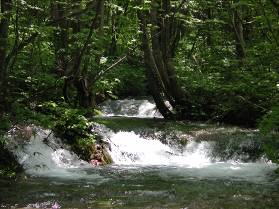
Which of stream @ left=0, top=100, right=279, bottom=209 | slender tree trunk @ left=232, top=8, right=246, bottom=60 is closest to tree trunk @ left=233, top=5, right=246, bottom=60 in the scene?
slender tree trunk @ left=232, top=8, right=246, bottom=60

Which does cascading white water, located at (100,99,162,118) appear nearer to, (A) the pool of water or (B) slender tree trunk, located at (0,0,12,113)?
(A) the pool of water

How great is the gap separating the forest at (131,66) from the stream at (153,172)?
2.01 ft

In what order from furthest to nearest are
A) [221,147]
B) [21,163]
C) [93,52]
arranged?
[221,147], [93,52], [21,163]

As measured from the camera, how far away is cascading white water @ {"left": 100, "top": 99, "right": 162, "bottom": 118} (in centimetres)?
2066

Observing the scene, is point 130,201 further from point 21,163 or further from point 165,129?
point 165,129

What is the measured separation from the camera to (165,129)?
15.5 metres

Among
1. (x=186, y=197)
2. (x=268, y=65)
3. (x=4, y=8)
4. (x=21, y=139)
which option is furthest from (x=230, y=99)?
(x=4, y=8)

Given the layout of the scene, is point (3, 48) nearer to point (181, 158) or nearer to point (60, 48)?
point (60, 48)

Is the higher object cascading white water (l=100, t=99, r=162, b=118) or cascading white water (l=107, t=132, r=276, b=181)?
cascading white water (l=100, t=99, r=162, b=118)

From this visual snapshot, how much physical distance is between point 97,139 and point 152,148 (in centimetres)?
197

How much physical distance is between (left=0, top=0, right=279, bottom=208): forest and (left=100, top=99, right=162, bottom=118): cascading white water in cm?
98

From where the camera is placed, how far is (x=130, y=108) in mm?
21266

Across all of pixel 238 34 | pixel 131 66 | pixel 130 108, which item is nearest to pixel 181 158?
pixel 130 108

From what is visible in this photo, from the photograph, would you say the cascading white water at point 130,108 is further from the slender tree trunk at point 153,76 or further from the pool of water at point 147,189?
the pool of water at point 147,189
